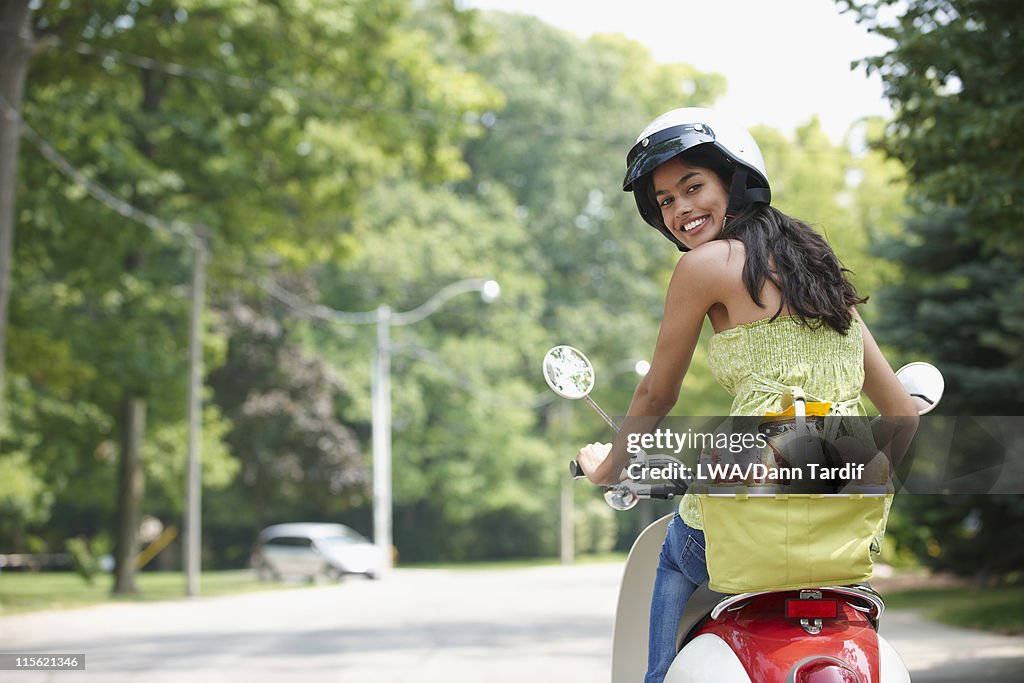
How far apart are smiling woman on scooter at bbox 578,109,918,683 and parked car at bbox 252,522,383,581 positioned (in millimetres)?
32262

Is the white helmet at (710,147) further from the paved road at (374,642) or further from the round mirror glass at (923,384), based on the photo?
the paved road at (374,642)

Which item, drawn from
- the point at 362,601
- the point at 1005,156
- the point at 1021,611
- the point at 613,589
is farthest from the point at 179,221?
the point at 1005,156

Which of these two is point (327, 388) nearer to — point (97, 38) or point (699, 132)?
point (97, 38)

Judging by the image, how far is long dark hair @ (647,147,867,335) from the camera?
306 centimetres

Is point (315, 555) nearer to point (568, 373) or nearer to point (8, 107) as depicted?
point (8, 107)

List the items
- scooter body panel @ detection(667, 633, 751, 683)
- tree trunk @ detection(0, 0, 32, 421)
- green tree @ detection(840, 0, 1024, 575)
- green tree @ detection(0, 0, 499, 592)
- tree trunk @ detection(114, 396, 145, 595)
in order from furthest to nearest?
tree trunk @ detection(114, 396, 145, 595) → green tree @ detection(0, 0, 499, 592) → tree trunk @ detection(0, 0, 32, 421) → green tree @ detection(840, 0, 1024, 575) → scooter body panel @ detection(667, 633, 751, 683)

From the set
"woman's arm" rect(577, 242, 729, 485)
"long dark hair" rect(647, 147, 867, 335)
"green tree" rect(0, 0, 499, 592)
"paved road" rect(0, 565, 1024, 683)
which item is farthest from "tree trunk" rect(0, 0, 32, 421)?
"long dark hair" rect(647, 147, 867, 335)

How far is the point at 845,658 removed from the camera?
9.71 feet

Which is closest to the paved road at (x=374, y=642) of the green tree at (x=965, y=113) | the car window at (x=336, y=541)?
the green tree at (x=965, y=113)

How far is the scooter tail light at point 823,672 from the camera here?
2.90 metres

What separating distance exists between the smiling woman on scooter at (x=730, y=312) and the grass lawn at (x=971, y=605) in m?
10.4

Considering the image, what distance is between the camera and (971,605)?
15953 millimetres

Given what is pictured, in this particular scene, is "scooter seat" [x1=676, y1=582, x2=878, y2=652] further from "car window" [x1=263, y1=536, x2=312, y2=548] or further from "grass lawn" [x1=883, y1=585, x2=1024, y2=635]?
"car window" [x1=263, y1=536, x2=312, y2=548]

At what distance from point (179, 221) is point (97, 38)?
5780mm
